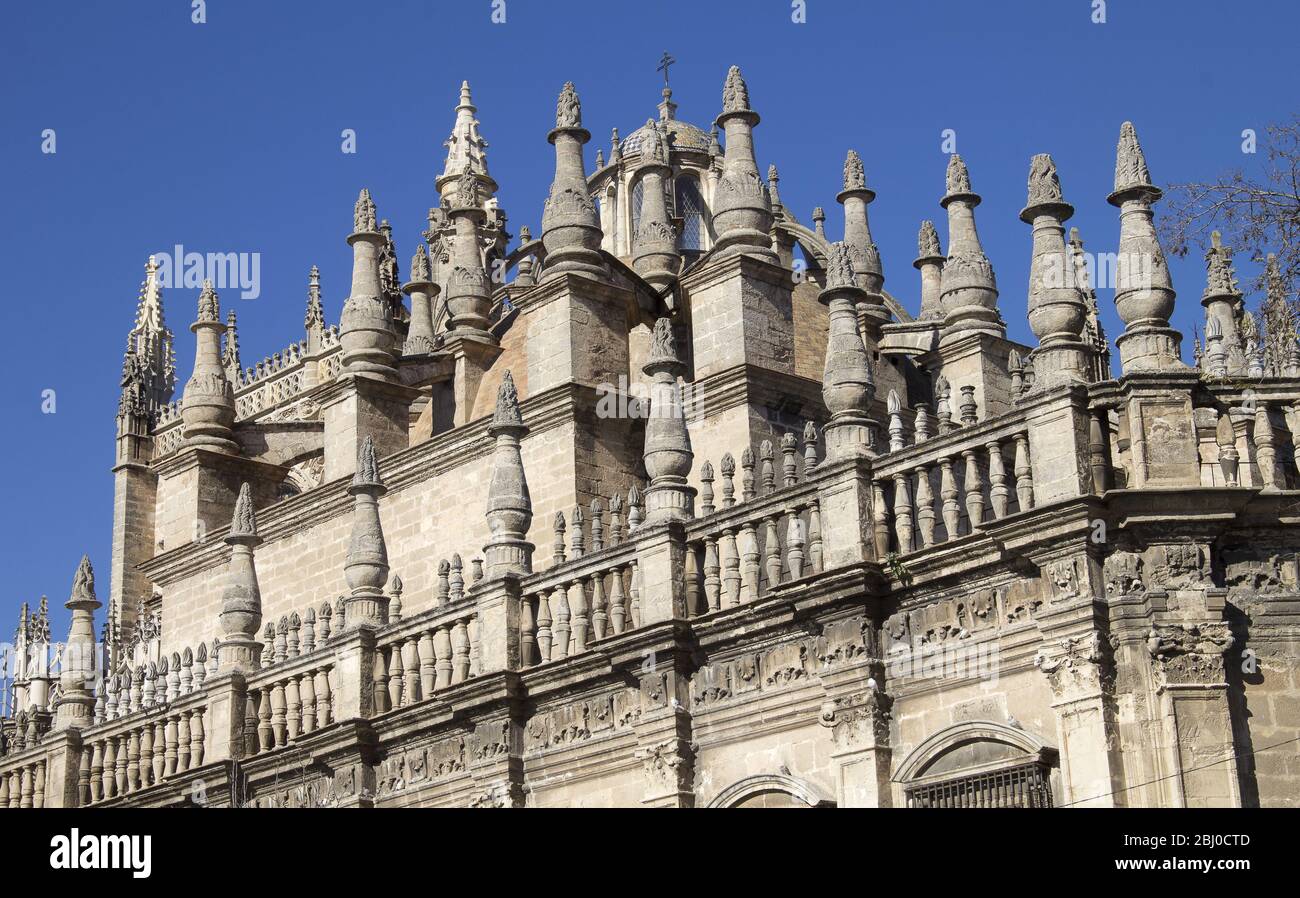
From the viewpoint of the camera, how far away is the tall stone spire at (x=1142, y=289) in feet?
54.3

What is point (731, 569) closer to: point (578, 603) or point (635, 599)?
point (635, 599)

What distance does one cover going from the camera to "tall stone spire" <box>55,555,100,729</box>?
27.3 meters

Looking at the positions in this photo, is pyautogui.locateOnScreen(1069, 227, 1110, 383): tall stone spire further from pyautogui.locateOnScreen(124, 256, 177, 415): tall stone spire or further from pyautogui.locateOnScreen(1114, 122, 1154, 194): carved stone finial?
pyautogui.locateOnScreen(124, 256, 177, 415): tall stone spire

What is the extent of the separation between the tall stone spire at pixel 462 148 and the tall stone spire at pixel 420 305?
14.4 meters

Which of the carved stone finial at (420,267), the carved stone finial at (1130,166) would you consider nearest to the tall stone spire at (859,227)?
the carved stone finial at (420,267)

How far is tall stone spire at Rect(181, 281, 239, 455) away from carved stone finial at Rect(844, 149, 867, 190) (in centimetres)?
994

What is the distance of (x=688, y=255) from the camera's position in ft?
141

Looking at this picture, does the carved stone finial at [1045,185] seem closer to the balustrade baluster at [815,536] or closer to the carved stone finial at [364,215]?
the balustrade baluster at [815,536]

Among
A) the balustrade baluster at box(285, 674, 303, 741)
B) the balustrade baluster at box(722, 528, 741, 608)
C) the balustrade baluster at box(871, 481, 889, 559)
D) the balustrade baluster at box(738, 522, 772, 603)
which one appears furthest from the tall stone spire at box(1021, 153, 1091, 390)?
the balustrade baluster at box(285, 674, 303, 741)

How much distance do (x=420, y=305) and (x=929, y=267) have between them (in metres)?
9.34

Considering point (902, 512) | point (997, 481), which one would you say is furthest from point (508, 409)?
point (997, 481)
